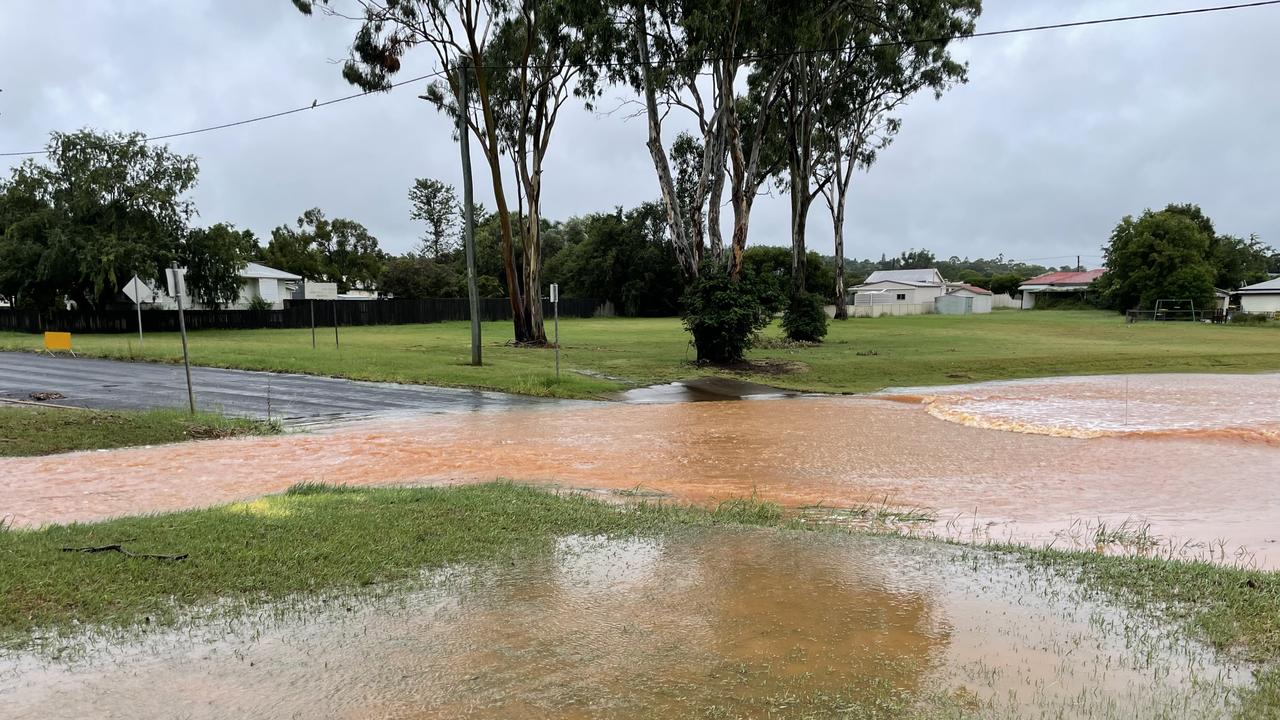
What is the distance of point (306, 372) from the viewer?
22719 mm

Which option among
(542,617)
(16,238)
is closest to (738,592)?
(542,617)

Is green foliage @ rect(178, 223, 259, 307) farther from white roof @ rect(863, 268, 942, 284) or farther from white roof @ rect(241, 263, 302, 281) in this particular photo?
white roof @ rect(863, 268, 942, 284)

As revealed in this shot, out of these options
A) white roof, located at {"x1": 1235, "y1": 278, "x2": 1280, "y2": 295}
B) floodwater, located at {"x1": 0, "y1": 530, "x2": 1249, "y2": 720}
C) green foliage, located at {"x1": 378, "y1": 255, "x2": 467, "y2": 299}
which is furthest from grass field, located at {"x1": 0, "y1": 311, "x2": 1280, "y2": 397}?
white roof, located at {"x1": 1235, "y1": 278, "x2": 1280, "y2": 295}

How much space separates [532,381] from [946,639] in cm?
1664

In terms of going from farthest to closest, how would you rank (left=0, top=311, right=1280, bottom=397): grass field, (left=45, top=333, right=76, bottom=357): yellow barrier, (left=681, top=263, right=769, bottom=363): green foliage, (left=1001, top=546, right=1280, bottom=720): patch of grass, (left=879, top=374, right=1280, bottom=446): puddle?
(left=681, top=263, right=769, bottom=363): green foliage → (left=45, top=333, right=76, bottom=357): yellow barrier → (left=0, top=311, right=1280, bottom=397): grass field → (left=879, top=374, right=1280, bottom=446): puddle → (left=1001, top=546, right=1280, bottom=720): patch of grass

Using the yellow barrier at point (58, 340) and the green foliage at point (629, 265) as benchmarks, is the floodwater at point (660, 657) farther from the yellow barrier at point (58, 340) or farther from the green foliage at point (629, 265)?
the green foliage at point (629, 265)

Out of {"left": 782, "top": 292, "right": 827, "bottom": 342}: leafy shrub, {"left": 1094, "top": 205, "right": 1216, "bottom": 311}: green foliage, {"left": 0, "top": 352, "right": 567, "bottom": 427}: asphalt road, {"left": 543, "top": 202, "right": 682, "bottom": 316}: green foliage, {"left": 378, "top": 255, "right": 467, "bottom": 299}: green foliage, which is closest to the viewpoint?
{"left": 0, "top": 352, "right": 567, "bottom": 427}: asphalt road

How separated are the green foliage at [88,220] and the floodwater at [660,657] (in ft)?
136

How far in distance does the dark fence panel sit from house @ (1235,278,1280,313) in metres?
55.3

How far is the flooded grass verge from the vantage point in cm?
390

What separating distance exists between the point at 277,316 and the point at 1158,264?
2557 inches

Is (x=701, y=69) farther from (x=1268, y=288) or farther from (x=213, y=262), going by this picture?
(x=1268, y=288)

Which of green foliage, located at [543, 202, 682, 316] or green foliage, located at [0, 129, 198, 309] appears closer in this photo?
green foliage, located at [0, 129, 198, 309]

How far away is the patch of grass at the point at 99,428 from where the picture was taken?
11508 millimetres
